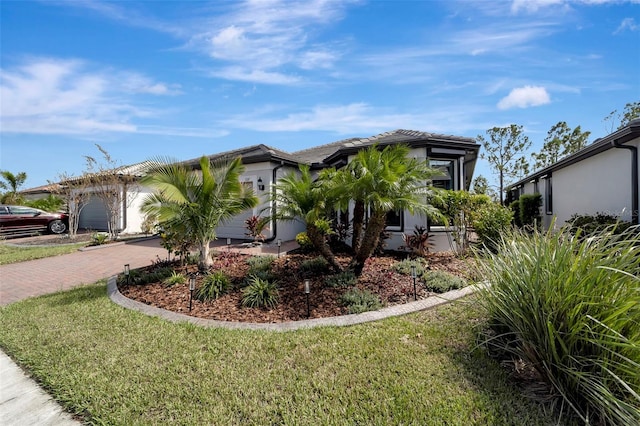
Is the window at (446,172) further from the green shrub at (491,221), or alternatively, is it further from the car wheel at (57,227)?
the car wheel at (57,227)

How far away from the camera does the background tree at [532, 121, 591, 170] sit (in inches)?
1214

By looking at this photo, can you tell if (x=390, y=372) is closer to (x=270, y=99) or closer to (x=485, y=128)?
(x=270, y=99)

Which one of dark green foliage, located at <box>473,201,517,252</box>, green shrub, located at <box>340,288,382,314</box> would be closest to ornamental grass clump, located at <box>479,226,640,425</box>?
green shrub, located at <box>340,288,382,314</box>

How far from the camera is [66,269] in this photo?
389 inches

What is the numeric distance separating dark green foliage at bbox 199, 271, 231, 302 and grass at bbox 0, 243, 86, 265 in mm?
10570

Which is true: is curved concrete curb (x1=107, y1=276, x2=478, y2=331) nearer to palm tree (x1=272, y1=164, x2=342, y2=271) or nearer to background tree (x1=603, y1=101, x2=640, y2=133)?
palm tree (x1=272, y1=164, x2=342, y2=271)

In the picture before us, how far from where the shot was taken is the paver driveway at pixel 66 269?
304 inches

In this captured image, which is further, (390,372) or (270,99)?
(270,99)

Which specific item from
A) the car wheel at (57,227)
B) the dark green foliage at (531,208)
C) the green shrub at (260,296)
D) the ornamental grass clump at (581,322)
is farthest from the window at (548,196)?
the car wheel at (57,227)

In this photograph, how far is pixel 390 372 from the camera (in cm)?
332

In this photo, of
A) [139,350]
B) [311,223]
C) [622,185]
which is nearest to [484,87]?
[622,185]

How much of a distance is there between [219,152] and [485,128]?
33.7 m

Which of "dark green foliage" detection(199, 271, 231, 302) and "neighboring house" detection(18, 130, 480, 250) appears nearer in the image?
"dark green foliage" detection(199, 271, 231, 302)

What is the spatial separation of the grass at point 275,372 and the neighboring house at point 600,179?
6.46 metres
